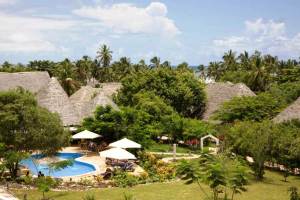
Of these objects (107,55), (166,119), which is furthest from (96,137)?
(107,55)

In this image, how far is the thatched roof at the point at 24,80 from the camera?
46.1 meters

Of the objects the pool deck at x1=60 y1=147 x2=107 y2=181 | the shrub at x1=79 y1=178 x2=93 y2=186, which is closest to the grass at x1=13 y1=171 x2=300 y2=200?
the shrub at x1=79 y1=178 x2=93 y2=186

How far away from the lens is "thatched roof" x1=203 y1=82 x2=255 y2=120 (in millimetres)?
44438

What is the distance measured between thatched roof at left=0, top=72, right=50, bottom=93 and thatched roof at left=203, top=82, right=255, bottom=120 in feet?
56.2

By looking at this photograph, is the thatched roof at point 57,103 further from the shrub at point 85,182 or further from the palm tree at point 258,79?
the palm tree at point 258,79

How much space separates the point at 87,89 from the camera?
155 feet

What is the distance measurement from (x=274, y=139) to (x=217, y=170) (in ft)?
36.6

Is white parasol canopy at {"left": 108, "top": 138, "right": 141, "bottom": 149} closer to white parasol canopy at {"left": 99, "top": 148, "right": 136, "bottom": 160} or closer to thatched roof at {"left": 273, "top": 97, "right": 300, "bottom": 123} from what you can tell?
white parasol canopy at {"left": 99, "top": 148, "right": 136, "bottom": 160}

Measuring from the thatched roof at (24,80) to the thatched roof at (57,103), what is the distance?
27.3 feet

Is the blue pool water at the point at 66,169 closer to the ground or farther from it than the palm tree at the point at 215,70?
closer to the ground

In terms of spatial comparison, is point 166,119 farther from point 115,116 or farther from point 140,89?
point 140,89

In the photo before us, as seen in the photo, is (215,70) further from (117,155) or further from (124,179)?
(124,179)

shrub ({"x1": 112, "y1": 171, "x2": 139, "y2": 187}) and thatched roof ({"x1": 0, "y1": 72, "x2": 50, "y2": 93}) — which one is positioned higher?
thatched roof ({"x1": 0, "y1": 72, "x2": 50, "y2": 93})

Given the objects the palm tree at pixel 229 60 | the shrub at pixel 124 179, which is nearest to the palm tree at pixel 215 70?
the palm tree at pixel 229 60
